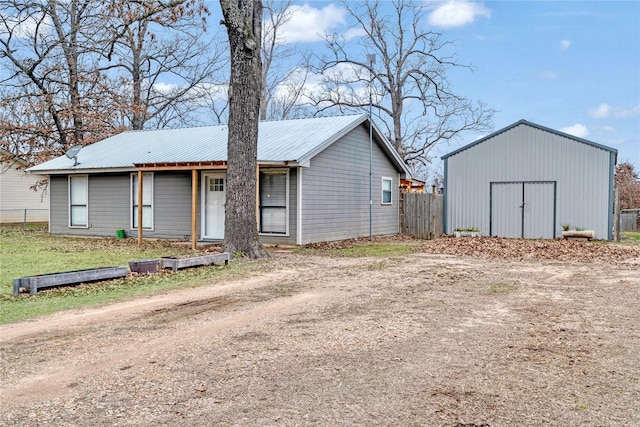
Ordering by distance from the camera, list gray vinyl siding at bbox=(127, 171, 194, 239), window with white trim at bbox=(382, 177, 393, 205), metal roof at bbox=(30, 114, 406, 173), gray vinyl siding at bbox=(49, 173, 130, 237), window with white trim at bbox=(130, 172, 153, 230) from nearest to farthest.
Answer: metal roof at bbox=(30, 114, 406, 173) → gray vinyl siding at bbox=(127, 171, 194, 239) → window with white trim at bbox=(130, 172, 153, 230) → gray vinyl siding at bbox=(49, 173, 130, 237) → window with white trim at bbox=(382, 177, 393, 205)

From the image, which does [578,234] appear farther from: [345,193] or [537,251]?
[345,193]

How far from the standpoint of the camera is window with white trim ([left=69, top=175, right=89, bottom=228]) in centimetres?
1866

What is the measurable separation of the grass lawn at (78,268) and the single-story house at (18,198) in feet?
44.0

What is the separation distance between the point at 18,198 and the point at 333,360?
3038 cm

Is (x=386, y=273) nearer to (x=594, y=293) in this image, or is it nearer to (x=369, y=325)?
(x=594, y=293)

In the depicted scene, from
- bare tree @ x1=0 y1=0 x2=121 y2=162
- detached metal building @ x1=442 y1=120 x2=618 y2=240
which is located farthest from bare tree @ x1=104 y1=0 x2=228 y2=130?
detached metal building @ x1=442 y1=120 x2=618 y2=240

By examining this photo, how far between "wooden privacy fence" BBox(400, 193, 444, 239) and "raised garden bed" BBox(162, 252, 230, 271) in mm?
10249

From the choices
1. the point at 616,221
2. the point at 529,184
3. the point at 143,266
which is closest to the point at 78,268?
the point at 143,266

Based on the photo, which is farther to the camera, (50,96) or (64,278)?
(50,96)

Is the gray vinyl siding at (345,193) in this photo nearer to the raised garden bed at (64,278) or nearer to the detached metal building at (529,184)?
the detached metal building at (529,184)

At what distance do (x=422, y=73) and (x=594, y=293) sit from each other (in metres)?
24.1

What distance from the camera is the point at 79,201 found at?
18.9m

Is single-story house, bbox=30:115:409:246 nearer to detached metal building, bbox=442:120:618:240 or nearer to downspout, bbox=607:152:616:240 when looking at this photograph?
detached metal building, bbox=442:120:618:240

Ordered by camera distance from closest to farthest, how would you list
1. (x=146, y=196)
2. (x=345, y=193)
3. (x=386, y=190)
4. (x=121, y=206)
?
(x=345, y=193) < (x=146, y=196) < (x=121, y=206) < (x=386, y=190)
